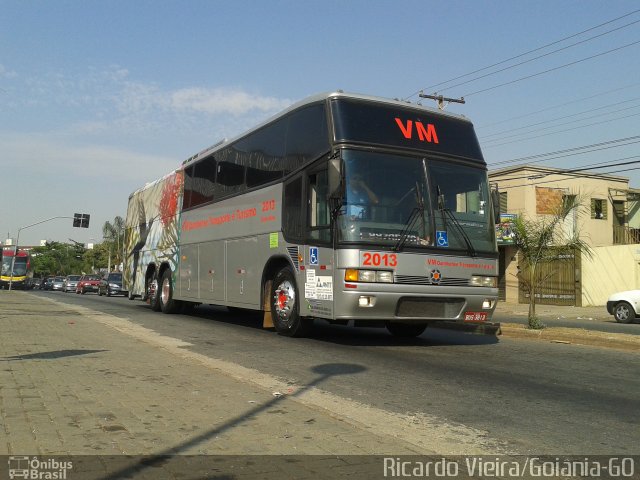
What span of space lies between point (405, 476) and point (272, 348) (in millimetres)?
5988

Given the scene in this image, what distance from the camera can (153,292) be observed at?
18.1m

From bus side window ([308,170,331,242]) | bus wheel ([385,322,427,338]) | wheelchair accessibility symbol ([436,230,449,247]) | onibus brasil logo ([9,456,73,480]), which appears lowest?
onibus brasil logo ([9,456,73,480])

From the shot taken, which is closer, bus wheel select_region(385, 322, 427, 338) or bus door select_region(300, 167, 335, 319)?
bus door select_region(300, 167, 335, 319)

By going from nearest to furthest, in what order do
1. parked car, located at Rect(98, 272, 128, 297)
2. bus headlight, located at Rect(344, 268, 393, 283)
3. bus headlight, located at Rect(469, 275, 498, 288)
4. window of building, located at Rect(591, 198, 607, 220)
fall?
bus headlight, located at Rect(344, 268, 393, 283) < bus headlight, located at Rect(469, 275, 498, 288) < window of building, located at Rect(591, 198, 607, 220) < parked car, located at Rect(98, 272, 128, 297)

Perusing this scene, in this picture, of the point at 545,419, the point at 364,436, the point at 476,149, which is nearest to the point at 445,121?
the point at 476,149

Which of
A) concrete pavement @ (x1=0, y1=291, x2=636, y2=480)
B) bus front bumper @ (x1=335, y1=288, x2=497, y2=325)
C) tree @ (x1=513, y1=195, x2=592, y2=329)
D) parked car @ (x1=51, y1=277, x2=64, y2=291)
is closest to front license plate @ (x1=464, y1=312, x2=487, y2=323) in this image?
bus front bumper @ (x1=335, y1=288, x2=497, y2=325)

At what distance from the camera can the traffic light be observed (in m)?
51.5

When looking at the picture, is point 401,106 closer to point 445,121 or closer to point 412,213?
point 445,121

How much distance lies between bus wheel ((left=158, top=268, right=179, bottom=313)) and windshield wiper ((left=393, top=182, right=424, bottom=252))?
9313 millimetres

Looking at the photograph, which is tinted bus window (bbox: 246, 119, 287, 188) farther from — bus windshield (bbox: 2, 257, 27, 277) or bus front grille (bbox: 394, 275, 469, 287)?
bus windshield (bbox: 2, 257, 27, 277)

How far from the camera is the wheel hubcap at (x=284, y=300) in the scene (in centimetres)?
1053

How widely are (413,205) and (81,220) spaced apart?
47.8 meters

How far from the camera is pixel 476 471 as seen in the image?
12.8 ft

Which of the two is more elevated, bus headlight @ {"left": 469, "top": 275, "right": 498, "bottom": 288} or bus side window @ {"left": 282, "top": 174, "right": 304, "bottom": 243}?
bus side window @ {"left": 282, "top": 174, "right": 304, "bottom": 243}
